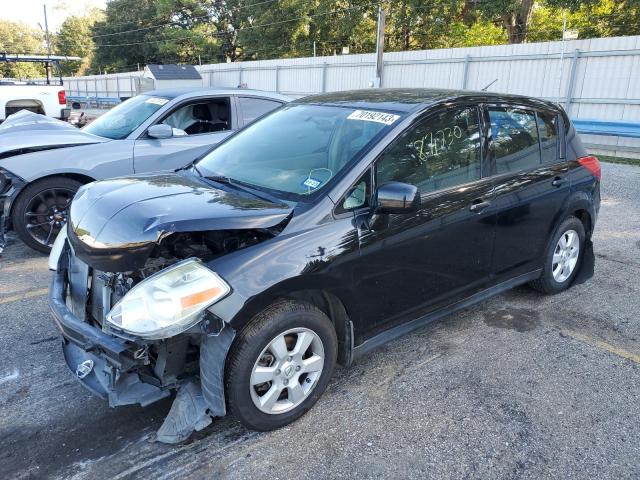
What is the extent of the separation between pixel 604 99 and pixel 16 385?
1488 centimetres

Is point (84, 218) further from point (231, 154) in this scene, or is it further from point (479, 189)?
point (479, 189)

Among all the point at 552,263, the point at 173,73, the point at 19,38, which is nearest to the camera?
the point at 552,263

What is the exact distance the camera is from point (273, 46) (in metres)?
40.1

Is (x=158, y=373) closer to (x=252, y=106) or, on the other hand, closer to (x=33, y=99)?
(x=252, y=106)

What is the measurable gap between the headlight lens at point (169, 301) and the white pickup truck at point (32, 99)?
1074cm

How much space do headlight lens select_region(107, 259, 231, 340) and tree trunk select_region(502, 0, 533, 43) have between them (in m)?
26.6

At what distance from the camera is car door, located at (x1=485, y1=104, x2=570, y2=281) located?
12.0ft

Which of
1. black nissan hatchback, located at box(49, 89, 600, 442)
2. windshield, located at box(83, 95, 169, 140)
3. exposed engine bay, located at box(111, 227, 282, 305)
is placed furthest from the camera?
windshield, located at box(83, 95, 169, 140)

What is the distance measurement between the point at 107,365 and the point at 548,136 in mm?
3617

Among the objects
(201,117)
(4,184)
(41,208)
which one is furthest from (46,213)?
(201,117)

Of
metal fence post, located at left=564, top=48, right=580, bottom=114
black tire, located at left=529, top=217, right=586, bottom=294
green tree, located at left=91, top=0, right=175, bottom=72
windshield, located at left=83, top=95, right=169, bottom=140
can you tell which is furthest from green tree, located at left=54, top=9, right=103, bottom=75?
black tire, located at left=529, top=217, right=586, bottom=294

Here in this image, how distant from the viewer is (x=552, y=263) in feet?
14.0

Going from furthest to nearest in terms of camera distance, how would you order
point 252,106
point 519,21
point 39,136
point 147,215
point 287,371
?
point 519,21 → point 252,106 → point 39,136 → point 287,371 → point 147,215

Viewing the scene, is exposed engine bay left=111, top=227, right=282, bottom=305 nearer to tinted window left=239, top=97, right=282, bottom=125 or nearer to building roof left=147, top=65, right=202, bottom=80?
tinted window left=239, top=97, right=282, bottom=125
